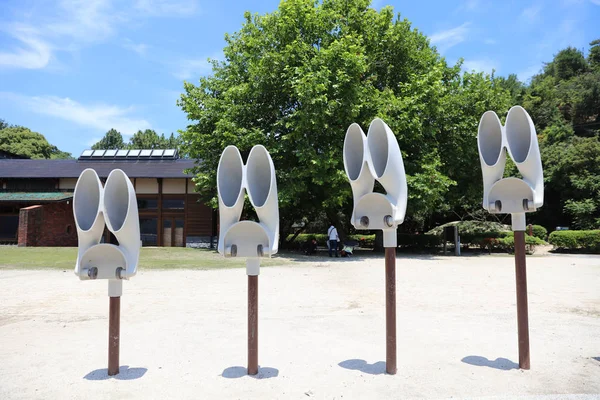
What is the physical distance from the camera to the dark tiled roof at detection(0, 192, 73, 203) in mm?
25719

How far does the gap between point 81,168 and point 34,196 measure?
401cm

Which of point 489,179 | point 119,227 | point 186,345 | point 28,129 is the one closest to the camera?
point 119,227

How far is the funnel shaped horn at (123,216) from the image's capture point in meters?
4.43

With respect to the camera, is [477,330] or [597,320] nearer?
[477,330]

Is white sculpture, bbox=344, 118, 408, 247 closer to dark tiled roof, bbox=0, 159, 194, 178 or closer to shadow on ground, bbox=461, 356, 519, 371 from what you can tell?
shadow on ground, bbox=461, 356, 519, 371

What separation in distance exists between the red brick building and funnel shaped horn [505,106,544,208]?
23377 mm

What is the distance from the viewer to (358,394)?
398 centimetres

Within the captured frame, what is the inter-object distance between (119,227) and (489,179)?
409 centimetres

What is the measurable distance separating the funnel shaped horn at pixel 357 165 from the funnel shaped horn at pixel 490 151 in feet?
4.43

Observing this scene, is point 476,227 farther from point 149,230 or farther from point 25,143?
point 25,143

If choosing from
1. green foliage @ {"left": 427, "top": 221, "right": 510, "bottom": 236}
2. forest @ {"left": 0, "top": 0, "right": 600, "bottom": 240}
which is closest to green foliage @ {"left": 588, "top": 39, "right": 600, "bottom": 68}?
forest @ {"left": 0, "top": 0, "right": 600, "bottom": 240}

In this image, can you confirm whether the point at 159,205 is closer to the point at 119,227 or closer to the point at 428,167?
the point at 428,167

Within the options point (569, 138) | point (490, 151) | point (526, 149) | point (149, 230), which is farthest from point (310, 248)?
point (569, 138)

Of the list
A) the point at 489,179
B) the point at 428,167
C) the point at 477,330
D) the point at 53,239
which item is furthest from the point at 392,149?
the point at 53,239
